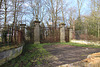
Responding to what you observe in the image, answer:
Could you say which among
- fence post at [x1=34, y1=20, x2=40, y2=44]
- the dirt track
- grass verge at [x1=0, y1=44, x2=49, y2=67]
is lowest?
the dirt track

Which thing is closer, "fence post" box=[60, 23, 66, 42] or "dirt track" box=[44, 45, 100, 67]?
"dirt track" box=[44, 45, 100, 67]

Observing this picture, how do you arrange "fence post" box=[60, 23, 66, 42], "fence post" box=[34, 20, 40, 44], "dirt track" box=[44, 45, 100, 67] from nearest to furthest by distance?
"dirt track" box=[44, 45, 100, 67] < "fence post" box=[34, 20, 40, 44] < "fence post" box=[60, 23, 66, 42]

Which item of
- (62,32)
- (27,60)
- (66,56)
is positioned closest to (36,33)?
(62,32)

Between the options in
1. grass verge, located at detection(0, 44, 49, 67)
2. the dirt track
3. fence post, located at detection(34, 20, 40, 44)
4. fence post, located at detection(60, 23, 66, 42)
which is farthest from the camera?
fence post, located at detection(60, 23, 66, 42)

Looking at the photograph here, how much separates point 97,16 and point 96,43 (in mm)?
5080

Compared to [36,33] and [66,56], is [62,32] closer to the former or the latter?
[36,33]

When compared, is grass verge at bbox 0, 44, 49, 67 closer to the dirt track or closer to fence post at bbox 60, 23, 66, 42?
the dirt track

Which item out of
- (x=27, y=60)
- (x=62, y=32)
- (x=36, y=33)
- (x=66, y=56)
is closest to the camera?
(x=27, y=60)

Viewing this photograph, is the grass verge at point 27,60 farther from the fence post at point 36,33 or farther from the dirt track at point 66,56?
the fence post at point 36,33

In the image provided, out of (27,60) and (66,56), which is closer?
(27,60)

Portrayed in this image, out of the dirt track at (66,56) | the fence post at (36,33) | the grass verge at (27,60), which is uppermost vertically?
the fence post at (36,33)

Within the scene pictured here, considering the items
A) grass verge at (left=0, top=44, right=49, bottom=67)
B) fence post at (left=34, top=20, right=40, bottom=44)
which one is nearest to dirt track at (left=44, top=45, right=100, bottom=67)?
grass verge at (left=0, top=44, right=49, bottom=67)

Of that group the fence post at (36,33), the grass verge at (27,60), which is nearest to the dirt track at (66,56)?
the grass verge at (27,60)

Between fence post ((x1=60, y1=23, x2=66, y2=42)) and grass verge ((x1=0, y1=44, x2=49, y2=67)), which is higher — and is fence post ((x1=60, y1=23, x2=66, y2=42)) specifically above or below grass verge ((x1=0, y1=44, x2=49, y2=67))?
above
